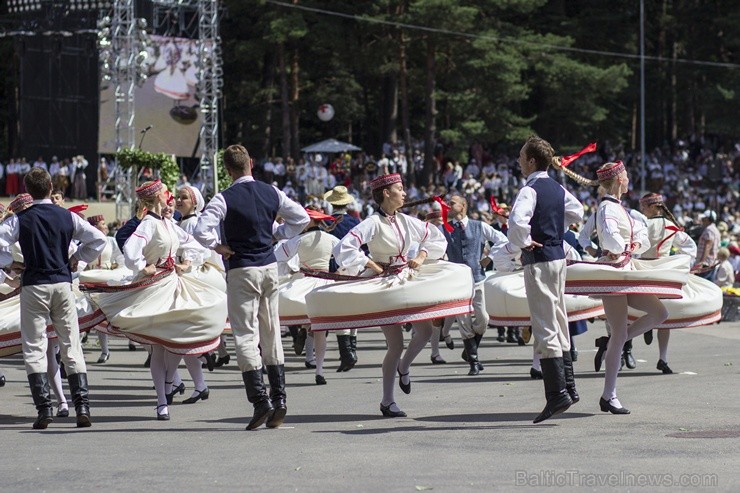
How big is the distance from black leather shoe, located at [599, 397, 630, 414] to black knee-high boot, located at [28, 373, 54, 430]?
4051 mm

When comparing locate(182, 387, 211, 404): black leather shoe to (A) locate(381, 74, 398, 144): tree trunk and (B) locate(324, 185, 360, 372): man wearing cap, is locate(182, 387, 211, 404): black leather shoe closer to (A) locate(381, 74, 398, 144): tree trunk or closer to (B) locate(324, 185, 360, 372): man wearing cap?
(B) locate(324, 185, 360, 372): man wearing cap

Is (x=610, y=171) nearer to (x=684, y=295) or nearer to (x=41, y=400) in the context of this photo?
(x=684, y=295)

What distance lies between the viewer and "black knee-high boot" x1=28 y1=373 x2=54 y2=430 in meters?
10.9

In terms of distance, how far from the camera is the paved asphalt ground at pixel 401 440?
789cm

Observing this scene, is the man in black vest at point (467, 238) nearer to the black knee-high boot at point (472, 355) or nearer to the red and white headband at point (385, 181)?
the black knee-high boot at point (472, 355)

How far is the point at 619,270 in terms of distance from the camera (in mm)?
11047

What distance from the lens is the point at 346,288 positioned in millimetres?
11180

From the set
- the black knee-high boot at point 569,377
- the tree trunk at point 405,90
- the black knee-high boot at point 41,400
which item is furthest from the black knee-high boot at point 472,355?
the tree trunk at point 405,90

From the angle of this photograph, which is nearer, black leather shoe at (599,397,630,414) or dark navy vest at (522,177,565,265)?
dark navy vest at (522,177,565,265)

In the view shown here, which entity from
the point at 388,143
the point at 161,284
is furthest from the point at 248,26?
the point at 161,284

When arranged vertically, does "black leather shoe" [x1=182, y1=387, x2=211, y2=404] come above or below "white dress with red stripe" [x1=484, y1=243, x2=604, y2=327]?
below

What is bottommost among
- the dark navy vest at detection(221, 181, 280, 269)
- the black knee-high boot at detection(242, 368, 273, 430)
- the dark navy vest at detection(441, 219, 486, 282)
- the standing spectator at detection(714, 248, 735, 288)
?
the standing spectator at detection(714, 248, 735, 288)

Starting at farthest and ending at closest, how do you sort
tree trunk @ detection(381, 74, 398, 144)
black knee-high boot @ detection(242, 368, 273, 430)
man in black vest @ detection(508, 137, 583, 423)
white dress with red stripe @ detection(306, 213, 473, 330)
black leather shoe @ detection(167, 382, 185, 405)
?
1. tree trunk @ detection(381, 74, 398, 144)
2. black leather shoe @ detection(167, 382, 185, 405)
3. white dress with red stripe @ detection(306, 213, 473, 330)
4. black knee-high boot @ detection(242, 368, 273, 430)
5. man in black vest @ detection(508, 137, 583, 423)

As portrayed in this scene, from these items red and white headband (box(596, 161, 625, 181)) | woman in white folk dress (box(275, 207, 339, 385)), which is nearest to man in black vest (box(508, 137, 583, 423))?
red and white headband (box(596, 161, 625, 181))
